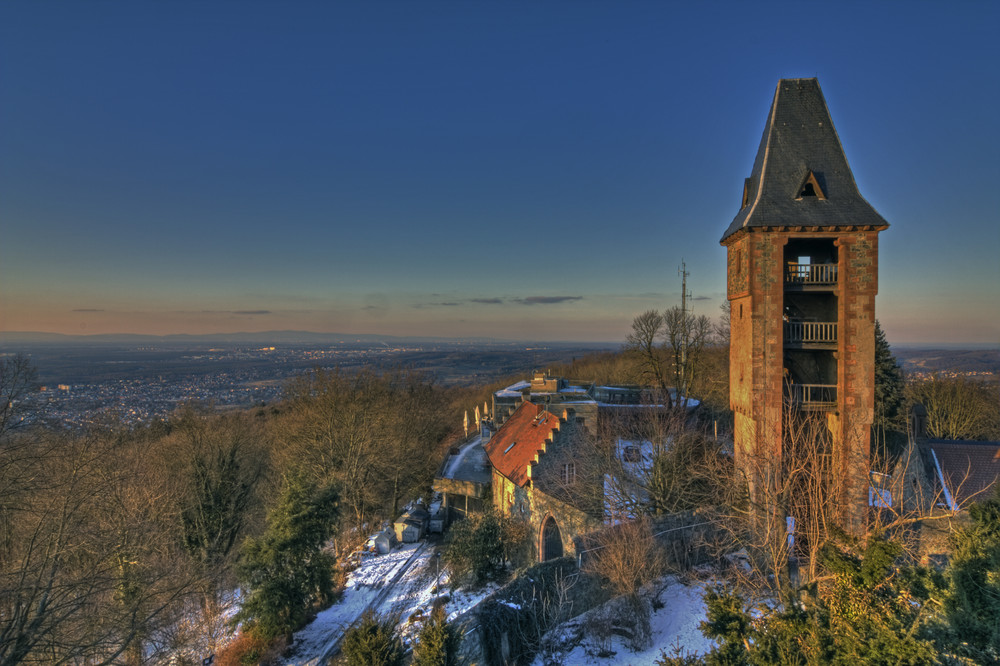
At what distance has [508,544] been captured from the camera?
1867cm

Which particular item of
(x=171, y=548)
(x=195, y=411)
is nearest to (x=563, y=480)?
(x=171, y=548)

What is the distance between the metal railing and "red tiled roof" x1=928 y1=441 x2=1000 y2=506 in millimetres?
6362

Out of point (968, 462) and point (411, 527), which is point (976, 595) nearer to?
point (968, 462)

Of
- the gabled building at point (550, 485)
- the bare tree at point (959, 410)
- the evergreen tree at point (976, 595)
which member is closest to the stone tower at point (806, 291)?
the gabled building at point (550, 485)

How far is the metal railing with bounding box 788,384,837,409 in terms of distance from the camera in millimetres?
15133

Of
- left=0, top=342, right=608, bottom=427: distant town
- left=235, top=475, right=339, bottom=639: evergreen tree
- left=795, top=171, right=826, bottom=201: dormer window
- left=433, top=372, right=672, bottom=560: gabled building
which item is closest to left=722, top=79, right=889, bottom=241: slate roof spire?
left=795, top=171, right=826, bottom=201: dormer window

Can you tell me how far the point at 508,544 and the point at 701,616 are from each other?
26.5ft

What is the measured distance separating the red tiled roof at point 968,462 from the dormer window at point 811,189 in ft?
37.8

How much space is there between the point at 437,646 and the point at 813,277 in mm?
15183

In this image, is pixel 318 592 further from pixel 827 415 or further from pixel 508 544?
pixel 827 415

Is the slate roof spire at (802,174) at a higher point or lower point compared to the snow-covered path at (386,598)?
higher

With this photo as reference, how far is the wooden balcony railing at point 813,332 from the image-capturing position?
15258mm

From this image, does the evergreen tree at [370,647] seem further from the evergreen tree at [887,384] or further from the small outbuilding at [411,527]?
the evergreen tree at [887,384]

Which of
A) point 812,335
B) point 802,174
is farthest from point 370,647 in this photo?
point 802,174
